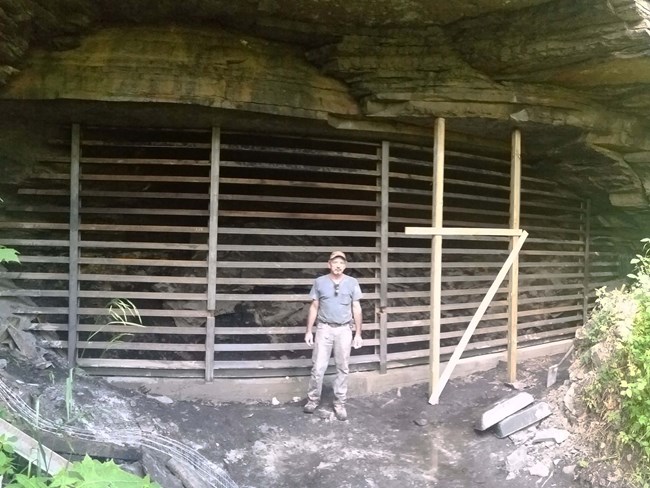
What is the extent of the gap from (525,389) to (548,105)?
10.3ft

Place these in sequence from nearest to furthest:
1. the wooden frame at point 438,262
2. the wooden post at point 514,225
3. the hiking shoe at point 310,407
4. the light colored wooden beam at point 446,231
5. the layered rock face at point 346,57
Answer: the layered rock face at point 346,57, the light colored wooden beam at point 446,231, the hiking shoe at point 310,407, the wooden frame at point 438,262, the wooden post at point 514,225

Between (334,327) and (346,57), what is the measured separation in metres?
2.70

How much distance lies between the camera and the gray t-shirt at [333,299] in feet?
17.1

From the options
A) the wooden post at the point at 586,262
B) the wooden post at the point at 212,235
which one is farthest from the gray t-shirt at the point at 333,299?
the wooden post at the point at 586,262

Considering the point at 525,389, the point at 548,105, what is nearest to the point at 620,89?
the point at 548,105

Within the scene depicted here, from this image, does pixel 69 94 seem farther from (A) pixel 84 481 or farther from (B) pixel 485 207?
(B) pixel 485 207

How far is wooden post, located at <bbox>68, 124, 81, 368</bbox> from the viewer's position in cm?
531

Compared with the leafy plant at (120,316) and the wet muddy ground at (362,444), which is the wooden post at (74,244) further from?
the wet muddy ground at (362,444)

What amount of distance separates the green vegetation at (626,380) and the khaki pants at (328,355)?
7.20 ft

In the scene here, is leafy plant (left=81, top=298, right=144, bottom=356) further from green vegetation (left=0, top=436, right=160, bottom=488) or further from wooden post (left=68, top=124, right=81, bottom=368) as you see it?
green vegetation (left=0, top=436, right=160, bottom=488)

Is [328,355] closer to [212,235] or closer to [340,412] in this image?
[340,412]

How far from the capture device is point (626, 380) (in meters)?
4.11

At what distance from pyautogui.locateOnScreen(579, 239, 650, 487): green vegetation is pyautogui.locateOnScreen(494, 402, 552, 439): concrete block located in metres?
0.42

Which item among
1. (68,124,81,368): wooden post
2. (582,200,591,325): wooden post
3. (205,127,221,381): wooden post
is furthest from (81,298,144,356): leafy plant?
(582,200,591,325): wooden post
